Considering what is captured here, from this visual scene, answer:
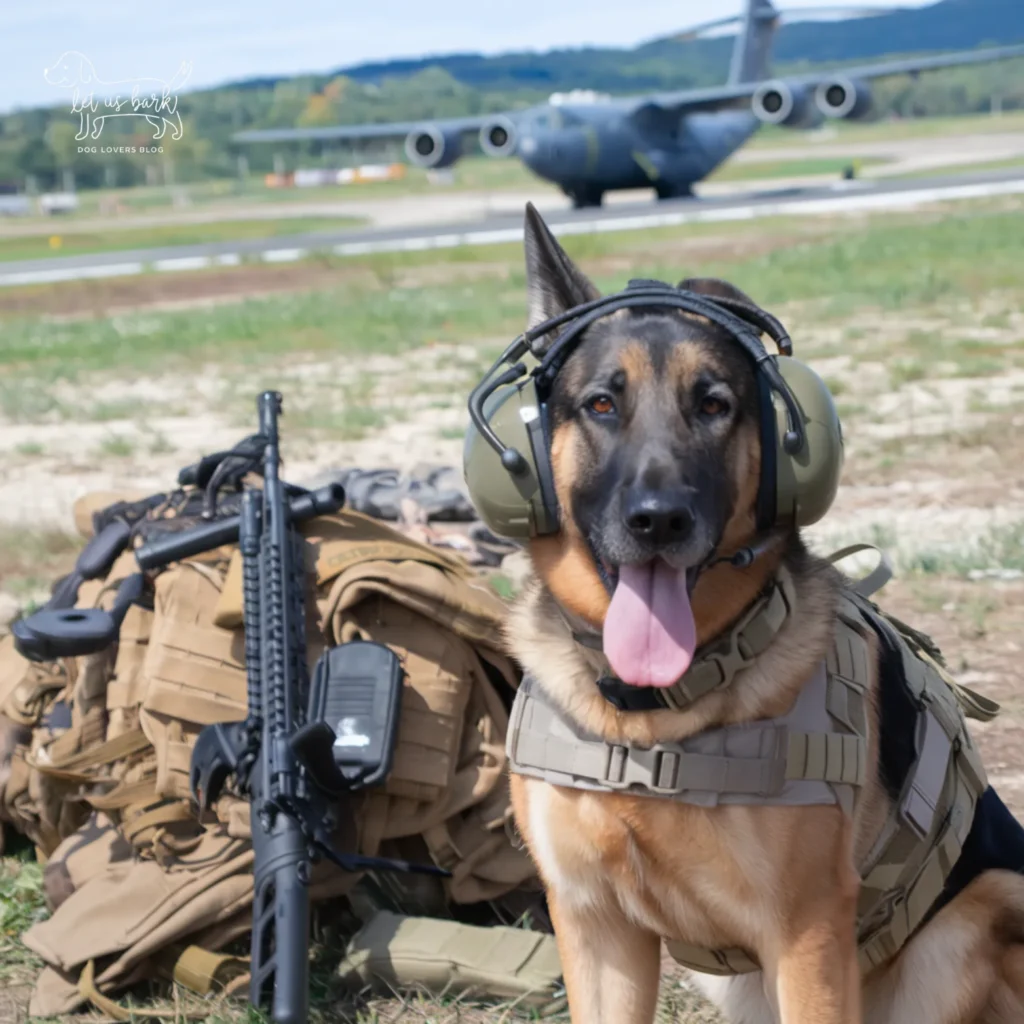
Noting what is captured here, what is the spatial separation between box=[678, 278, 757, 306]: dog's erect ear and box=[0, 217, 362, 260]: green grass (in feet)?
122

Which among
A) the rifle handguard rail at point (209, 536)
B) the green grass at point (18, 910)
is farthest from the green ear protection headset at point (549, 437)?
the green grass at point (18, 910)

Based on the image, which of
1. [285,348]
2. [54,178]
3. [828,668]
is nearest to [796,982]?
[828,668]

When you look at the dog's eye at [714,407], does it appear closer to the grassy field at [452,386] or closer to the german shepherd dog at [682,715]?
the german shepherd dog at [682,715]

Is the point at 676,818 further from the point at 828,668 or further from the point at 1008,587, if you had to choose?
the point at 1008,587

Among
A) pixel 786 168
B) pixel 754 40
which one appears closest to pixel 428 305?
pixel 754 40

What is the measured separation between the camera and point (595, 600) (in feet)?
10.4

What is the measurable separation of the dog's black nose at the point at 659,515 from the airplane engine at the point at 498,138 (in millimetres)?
42462

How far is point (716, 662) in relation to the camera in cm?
305

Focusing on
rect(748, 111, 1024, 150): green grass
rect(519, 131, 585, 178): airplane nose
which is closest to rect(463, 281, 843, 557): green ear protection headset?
rect(519, 131, 585, 178): airplane nose

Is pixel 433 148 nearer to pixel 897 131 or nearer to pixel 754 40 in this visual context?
pixel 754 40

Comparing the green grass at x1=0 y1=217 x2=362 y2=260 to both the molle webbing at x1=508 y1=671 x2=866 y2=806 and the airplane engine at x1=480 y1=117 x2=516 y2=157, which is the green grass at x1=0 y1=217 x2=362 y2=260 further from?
the molle webbing at x1=508 y1=671 x2=866 y2=806

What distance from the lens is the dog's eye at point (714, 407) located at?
3098 mm

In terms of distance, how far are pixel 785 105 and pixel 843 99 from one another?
6.76ft

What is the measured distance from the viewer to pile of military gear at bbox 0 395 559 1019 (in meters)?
4.02
